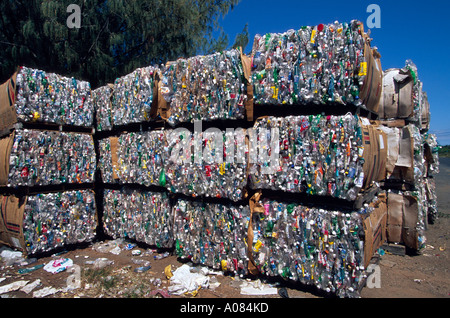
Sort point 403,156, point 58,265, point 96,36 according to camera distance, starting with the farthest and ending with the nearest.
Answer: point 96,36 → point 403,156 → point 58,265

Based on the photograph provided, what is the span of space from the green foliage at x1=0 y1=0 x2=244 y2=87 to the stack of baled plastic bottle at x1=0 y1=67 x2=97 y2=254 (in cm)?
415

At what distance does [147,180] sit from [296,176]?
2.34 m

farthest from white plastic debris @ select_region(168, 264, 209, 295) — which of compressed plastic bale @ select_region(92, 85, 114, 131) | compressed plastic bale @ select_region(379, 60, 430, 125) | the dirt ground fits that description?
compressed plastic bale @ select_region(379, 60, 430, 125)

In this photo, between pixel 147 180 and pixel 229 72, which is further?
pixel 147 180

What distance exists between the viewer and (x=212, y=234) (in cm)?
381

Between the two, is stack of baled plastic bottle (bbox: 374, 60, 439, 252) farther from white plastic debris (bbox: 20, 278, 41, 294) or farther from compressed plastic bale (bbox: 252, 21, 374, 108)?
white plastic debris (bbox: 20, 278, 41, 294)

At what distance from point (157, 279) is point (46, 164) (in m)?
2.55

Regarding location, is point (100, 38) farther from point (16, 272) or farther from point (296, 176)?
point (296, 176)

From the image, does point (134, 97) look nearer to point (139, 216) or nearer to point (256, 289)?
point (139, 216)

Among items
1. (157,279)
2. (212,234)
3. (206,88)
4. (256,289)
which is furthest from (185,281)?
(206,88)

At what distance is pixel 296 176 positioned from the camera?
3129mm

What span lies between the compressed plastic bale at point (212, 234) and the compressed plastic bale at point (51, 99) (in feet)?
8.12

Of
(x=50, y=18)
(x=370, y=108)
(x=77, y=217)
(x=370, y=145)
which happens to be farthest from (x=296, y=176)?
(x=50, y=18)

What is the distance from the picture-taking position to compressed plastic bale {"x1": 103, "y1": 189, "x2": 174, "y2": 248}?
4.41 metres
